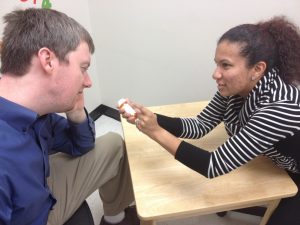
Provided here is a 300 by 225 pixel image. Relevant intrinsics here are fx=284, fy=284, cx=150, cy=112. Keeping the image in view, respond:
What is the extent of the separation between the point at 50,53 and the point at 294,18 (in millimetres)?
1089

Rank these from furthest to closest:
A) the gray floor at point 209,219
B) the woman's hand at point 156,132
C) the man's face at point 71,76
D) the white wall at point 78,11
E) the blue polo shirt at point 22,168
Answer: the gray floor at point 209,219, the white wall at point 78,11, the woman's hand at point 156,132, the man's face at point 71,76, the blue polo shirt at point 22,168

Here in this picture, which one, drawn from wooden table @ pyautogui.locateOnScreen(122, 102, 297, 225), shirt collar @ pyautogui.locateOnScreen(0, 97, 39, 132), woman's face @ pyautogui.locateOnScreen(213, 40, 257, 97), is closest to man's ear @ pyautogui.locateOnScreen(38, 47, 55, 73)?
shirt collar @ pyautogui.locateOnScreen(0, 97, 39, 132)

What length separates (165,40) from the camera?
159 centimetres

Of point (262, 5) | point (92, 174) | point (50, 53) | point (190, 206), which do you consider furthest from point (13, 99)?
point (262, 5)

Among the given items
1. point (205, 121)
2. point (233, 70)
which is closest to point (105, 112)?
point (205, 121)

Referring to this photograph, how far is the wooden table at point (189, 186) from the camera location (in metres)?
0.86

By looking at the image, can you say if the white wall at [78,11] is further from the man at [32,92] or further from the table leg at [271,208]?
the table leg at [271,208]

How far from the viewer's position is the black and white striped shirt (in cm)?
87

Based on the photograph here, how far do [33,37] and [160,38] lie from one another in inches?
36.2

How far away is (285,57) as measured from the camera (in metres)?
0.93

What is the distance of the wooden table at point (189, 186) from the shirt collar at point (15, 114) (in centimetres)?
37

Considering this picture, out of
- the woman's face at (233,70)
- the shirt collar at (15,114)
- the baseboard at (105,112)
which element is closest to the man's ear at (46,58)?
the shirt collar at (15,114)

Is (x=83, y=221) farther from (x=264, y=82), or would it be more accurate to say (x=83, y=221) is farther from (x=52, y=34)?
(x=264, y=82)

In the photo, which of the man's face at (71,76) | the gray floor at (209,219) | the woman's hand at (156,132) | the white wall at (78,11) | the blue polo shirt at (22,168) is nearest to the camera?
the blue polo shirt at (22,168)
